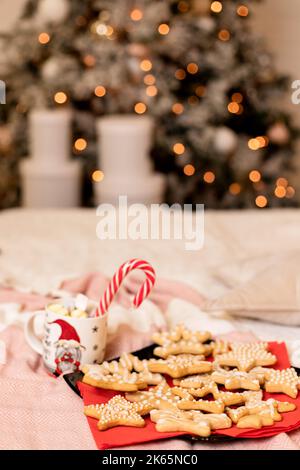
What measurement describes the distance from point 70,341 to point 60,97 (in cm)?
251

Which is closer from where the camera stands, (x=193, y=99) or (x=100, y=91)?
(x=100, y=91)

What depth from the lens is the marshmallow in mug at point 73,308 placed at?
4.38 feet

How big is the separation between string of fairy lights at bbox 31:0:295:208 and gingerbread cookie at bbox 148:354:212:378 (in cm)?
239

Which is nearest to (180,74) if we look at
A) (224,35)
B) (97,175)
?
(224,35)

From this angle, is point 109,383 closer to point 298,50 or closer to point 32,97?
point 32,97

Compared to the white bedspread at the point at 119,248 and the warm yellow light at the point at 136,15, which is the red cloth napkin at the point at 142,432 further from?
the warm yellow light at the point at 136,15

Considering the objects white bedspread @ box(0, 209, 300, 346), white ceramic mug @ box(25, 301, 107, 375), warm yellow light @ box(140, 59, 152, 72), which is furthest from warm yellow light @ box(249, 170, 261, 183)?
white ceramic mug @ box(25, 301, 107, 375)

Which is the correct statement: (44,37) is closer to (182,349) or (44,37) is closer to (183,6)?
(183,6)

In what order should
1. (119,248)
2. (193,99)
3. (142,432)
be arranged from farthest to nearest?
(193,99) < (119,248) < (142,432)

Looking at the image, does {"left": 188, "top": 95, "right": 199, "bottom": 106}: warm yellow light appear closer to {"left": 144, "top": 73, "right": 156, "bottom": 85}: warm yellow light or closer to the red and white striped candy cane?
{"left": 144, "top": 73, "right": 156, "bottom": 85}: warm yellow light

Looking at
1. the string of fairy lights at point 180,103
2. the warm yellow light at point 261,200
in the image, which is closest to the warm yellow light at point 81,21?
the string of fairy lights at point 180,103

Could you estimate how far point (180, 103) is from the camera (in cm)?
366

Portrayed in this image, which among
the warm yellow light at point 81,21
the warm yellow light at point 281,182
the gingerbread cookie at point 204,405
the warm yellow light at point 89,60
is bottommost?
the gingerbread cookie at point 204,405

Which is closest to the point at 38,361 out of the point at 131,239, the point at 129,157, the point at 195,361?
the point at 195,361
